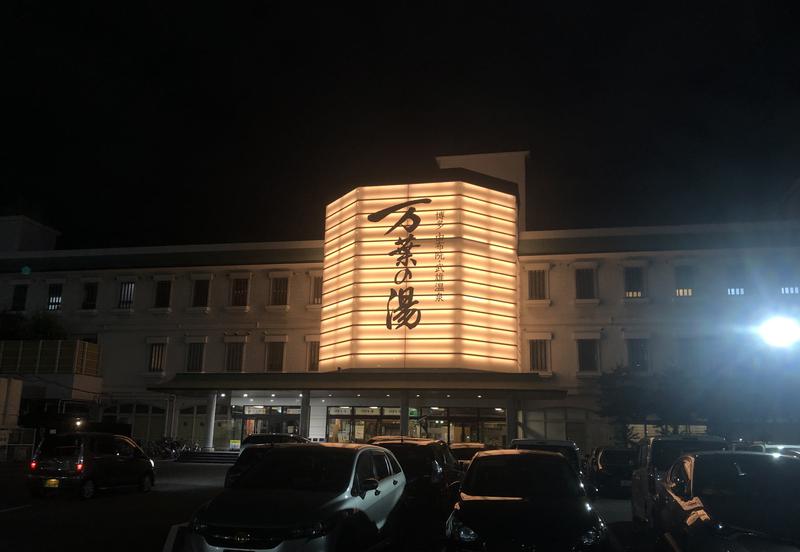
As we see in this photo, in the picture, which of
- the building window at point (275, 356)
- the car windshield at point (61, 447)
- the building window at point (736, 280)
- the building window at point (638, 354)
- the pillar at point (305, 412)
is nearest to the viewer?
the car windshield at point (61, 447)

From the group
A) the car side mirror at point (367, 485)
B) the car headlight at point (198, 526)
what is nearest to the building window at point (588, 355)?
the car side mirror at point (367, 485)

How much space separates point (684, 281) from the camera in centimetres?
3509

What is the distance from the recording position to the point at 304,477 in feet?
31.6

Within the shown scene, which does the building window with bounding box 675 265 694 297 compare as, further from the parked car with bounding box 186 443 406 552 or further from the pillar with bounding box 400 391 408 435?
the parked car with bounding box 186 443 406 552

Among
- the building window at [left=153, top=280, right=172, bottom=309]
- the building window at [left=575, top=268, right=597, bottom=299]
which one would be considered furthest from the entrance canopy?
the building window at [left=153, top=280, right=172, bottom=309]

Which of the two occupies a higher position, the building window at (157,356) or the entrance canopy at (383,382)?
the building window at (157,356)

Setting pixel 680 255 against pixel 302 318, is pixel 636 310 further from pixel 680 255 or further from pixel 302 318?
pixel 302 318

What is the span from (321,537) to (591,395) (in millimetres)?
29084

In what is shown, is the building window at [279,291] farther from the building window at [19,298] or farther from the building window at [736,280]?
→ the building window at [736,280]

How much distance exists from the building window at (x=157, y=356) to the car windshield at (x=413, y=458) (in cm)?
2820

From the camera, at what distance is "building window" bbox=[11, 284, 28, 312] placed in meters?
41.6

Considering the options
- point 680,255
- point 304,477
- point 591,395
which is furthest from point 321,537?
point 680,255

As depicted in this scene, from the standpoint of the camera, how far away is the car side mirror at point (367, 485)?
944cm

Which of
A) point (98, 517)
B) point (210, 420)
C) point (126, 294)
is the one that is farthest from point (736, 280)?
point (126, 294)
